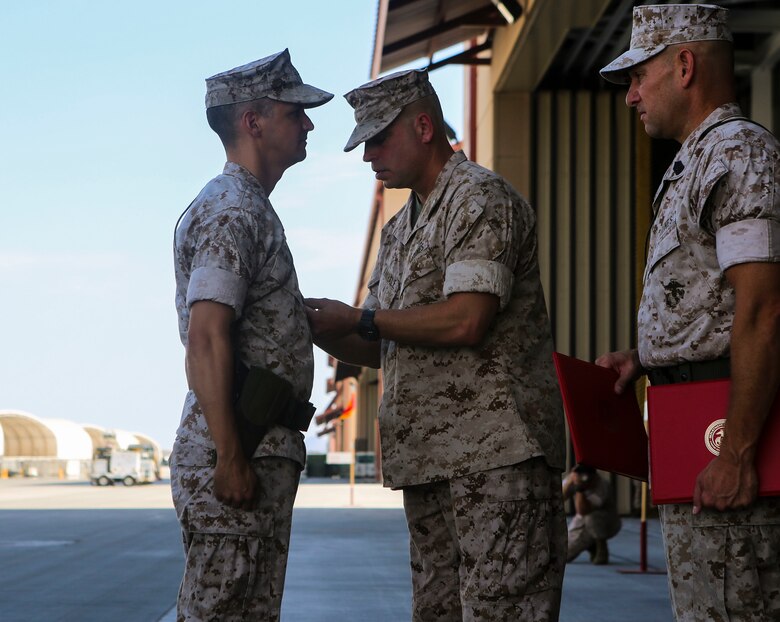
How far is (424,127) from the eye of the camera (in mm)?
3365

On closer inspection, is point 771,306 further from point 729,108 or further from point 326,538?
point 326,538

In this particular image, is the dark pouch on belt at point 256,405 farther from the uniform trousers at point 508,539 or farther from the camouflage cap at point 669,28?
the camouflage cap at point 669,28

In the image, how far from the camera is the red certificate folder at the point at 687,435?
2438 mm

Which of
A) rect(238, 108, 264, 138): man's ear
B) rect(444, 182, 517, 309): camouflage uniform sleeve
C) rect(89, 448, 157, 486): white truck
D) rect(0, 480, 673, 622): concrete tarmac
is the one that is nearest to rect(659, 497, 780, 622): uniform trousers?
rect(444, 182, 517, 309): camouflage uniform sleeve

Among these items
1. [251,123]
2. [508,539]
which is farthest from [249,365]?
[508,539]

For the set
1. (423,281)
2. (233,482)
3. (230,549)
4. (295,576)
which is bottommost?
(295,576)

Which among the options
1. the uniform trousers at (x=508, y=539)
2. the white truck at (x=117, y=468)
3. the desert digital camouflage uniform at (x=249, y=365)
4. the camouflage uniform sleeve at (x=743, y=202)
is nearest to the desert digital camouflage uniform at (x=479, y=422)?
the uniform trousers at (x=508, y=539)

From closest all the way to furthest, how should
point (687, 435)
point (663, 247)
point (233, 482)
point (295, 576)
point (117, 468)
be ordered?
point (687, 435) < point (663, 247) < point (233, 482) < point (295, 576) < point (117, 468)

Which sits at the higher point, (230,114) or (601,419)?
(230,114)

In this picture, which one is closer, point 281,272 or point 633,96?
point 633,96

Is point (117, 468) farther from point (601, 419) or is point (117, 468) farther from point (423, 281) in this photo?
point (601, 419)

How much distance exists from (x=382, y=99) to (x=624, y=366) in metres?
1.02

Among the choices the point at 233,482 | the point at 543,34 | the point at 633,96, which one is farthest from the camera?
the point at 543,34

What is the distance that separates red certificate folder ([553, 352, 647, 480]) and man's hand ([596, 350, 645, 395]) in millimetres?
20
